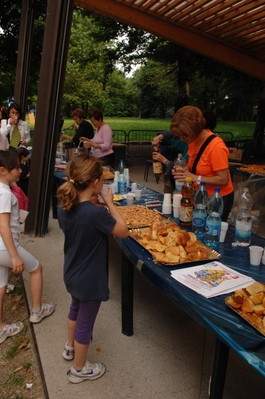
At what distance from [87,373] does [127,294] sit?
675mm


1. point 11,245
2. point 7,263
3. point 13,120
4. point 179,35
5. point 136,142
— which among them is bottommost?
point 7,263

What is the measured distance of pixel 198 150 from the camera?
3.07 meters

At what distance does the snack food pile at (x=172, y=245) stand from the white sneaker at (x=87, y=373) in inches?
37.9

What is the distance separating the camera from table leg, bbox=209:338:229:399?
5.58ft

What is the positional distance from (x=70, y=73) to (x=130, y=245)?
25.8 m

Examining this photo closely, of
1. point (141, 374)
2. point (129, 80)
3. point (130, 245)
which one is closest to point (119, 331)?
point (141, 374)

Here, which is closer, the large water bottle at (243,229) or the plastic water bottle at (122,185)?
the large water bottle at (243,229)

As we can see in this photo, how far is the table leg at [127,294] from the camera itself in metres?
2.70

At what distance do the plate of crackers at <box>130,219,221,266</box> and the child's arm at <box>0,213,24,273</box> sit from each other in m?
0.91

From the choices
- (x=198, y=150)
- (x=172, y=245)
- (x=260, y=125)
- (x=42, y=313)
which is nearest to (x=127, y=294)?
(x=172, y=245)

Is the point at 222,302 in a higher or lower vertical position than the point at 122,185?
lower

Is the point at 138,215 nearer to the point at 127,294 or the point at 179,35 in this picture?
the point at 127,294

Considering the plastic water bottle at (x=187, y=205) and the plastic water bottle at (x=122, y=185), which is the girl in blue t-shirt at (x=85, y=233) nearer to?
the plastic water bottle at (x=187, y=205)

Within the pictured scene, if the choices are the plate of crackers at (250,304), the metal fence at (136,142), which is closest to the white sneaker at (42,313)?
the plate of crackers at (250,304)
